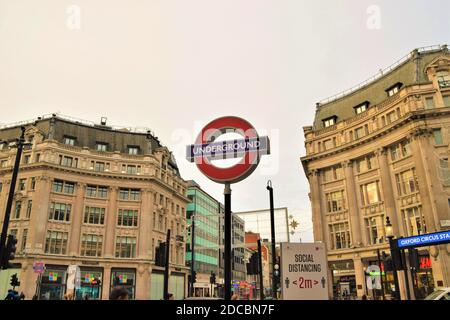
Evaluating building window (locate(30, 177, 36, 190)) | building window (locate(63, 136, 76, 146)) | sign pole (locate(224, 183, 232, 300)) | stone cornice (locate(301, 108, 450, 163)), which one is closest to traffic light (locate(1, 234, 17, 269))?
sign pole (locate(224, 183, 232, 300))

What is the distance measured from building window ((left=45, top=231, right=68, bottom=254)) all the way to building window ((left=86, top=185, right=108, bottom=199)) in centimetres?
705

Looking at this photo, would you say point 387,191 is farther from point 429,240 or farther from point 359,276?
point 429,240

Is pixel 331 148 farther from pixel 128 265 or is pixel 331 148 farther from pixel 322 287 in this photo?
pixel 322 287

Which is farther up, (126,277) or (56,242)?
(56,242)

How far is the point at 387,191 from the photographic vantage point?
39625 mm

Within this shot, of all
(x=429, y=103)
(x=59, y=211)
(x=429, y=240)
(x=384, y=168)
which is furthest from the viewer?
(x=59, y=211)

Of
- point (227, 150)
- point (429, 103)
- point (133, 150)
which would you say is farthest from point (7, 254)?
point (133, 150)

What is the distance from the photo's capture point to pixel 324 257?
8.49 metres

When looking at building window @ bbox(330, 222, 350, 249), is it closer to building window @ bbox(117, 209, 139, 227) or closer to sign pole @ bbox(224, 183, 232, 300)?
building window @ bbox(117, 209, 139, 227)

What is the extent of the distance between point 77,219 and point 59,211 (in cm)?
284

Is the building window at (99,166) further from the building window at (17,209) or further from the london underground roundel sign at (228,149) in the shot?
the london underground roundel sign at (228,149)

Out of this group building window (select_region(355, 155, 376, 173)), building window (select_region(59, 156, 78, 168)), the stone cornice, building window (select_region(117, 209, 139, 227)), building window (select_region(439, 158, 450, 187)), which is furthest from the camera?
building window (select_region(117, 209, 139, 227))

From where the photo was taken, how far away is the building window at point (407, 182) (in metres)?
37.6

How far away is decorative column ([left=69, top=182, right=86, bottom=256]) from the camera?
50.6 meters
